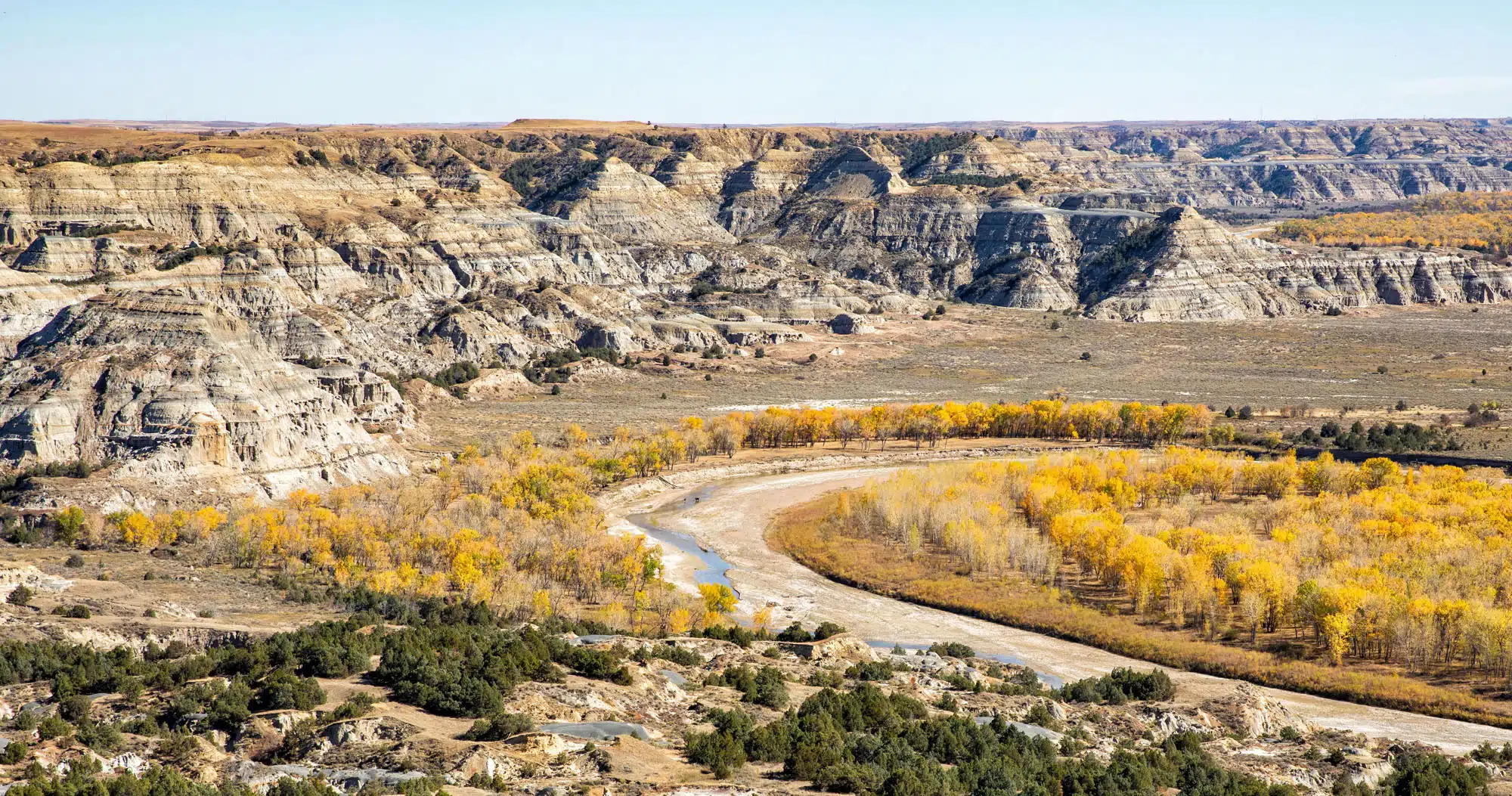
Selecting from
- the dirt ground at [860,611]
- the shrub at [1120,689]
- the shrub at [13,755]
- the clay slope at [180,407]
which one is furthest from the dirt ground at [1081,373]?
the shrub at [13,755]

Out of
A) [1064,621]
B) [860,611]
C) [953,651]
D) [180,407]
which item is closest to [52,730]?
[953,651]

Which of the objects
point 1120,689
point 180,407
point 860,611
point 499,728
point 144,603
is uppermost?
point 180,407

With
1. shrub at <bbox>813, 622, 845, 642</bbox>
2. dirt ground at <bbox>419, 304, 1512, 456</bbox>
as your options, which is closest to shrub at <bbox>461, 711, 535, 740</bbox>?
shrub at <bbox>813, 622, 845, 642</bbox>

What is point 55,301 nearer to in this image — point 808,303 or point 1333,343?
point 808,303

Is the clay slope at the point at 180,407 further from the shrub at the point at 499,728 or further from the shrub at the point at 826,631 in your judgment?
the shrub at the point at 499,728

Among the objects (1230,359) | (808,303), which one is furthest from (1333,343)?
(808,303)

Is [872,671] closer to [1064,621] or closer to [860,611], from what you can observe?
[1064,621]
